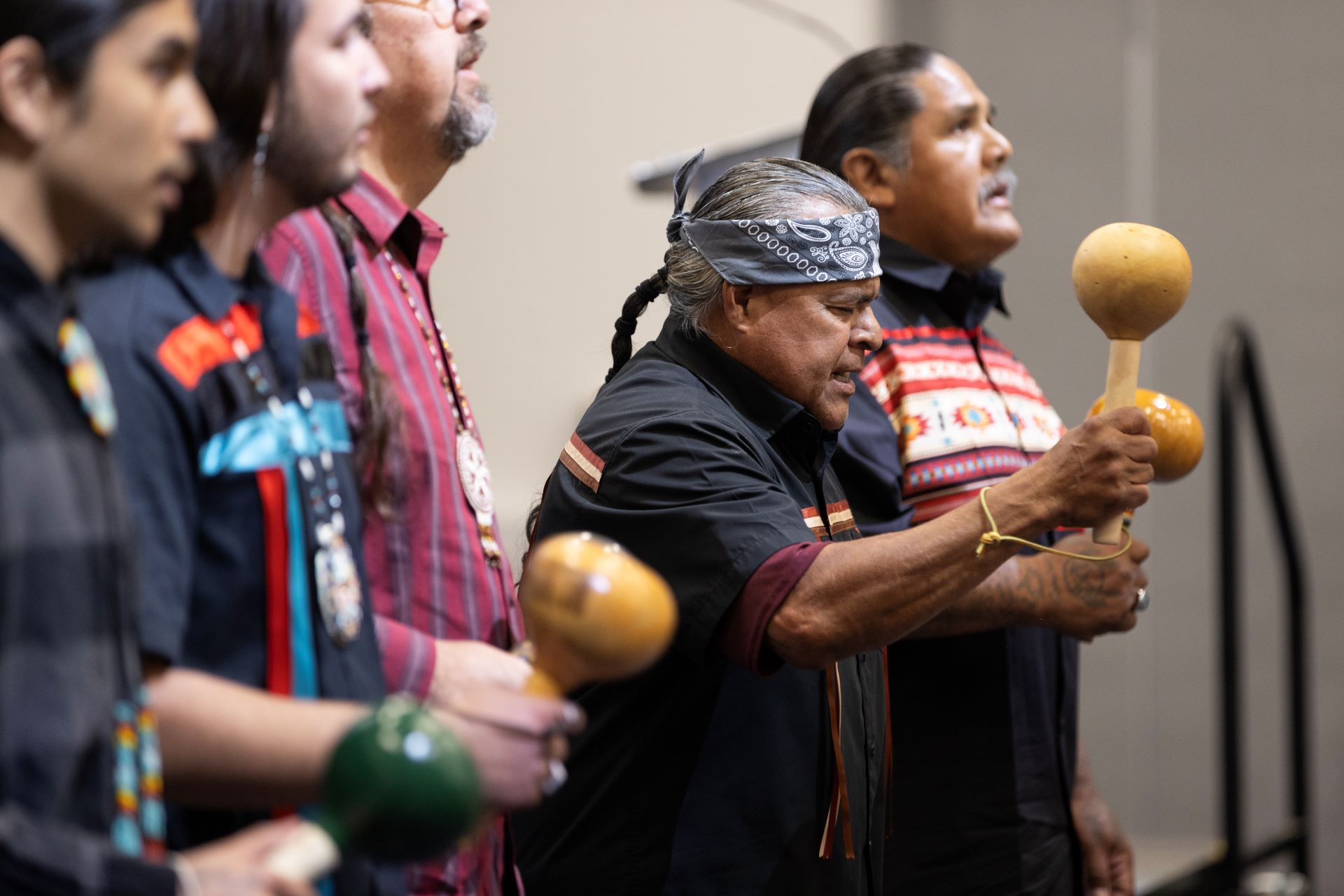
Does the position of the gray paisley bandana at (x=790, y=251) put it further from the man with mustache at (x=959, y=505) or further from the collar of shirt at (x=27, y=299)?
the collar of shirt at (x=27, y=299)

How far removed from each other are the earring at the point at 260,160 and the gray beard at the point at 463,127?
0.64 metres

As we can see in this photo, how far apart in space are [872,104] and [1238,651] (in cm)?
209

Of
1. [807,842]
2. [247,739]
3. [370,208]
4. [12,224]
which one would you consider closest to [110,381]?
[12,224]

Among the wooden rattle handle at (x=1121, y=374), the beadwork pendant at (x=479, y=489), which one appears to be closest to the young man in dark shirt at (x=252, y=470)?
the beadwork pendant at (x=479, y=489)

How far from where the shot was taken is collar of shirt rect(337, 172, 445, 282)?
68.6 inches

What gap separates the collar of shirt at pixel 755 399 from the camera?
1.97 m

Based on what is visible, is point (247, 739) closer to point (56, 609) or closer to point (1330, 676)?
point (56, 609)

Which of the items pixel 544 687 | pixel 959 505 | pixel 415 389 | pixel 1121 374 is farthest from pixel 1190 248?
pixel 544 687

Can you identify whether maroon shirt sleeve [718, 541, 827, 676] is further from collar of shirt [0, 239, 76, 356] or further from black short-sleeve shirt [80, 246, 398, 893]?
collar of shirt [0, 239, 76, 356]

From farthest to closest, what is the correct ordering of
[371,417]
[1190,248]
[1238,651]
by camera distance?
[1190,248]
[1238,651]
[371,417]

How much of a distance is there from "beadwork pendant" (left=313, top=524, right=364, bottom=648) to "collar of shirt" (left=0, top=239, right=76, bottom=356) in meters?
0.28

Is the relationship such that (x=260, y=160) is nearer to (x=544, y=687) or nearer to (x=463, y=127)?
(x=544, y=687)

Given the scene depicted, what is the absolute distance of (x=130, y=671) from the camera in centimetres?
102

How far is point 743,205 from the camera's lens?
198cm
